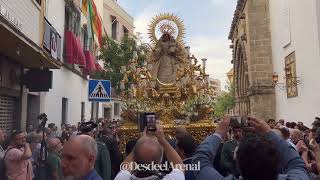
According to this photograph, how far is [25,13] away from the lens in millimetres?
9984

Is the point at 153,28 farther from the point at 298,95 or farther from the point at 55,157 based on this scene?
the point at 298,95

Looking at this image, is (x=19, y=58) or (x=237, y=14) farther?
(x=237, y=14)

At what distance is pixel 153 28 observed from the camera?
11.2 metres

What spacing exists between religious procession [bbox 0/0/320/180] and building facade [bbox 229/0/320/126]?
0.18 ft

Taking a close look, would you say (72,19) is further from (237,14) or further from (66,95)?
(237,14)

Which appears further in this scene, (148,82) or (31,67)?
(31,67)

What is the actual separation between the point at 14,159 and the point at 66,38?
513 inches

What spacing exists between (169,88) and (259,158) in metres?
8.57

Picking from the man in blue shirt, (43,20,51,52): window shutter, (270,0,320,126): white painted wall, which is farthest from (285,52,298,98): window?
the man in blue shirt

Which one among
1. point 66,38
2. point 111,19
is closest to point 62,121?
point 66,38

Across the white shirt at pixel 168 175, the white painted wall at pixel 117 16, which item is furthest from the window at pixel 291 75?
the white painted wall at pixel 117 16

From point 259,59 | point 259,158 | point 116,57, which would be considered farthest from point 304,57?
point 259,158

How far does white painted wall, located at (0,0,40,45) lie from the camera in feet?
27.7

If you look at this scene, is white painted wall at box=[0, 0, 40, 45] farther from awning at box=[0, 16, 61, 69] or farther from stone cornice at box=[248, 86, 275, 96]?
stone cornice at box=[248, 86, 275, 96]
